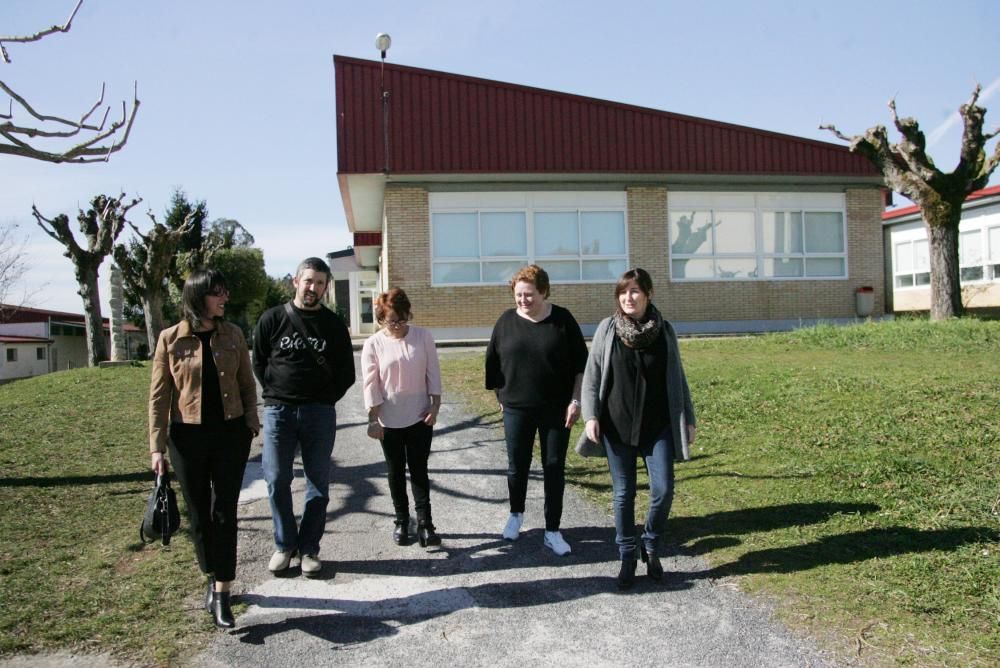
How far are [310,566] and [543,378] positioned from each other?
1.80 metres

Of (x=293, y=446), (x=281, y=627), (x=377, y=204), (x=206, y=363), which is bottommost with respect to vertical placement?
(x=281, y=627)

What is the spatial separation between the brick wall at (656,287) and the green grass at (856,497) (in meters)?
6.99

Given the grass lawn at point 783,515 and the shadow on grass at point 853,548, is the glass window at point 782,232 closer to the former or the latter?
the grass lawn at point 783,515

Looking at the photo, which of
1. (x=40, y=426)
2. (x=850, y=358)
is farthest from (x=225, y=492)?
(x=850, y=358)

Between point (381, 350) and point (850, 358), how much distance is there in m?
9.02

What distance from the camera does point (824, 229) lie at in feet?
63.8

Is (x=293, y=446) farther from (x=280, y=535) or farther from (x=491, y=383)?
(x=491, y=383)

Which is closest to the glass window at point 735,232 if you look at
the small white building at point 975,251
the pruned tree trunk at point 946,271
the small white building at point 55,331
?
the pruned tree trunk at point 946,271

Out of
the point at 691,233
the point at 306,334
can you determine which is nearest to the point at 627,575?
the point at 306,334

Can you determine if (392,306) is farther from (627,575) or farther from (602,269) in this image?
(602,269)

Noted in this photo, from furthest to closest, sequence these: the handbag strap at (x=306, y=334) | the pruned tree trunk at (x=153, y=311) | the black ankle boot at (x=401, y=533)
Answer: the pruned tree trunk at (x=153, y=311) < the black ankle boot at (x=401, y=533) < the handbag strap at (x=306, y=334)

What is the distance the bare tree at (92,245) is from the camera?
19.4m

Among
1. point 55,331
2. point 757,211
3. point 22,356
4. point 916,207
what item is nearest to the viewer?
point 757,211

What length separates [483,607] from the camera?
4070mm
